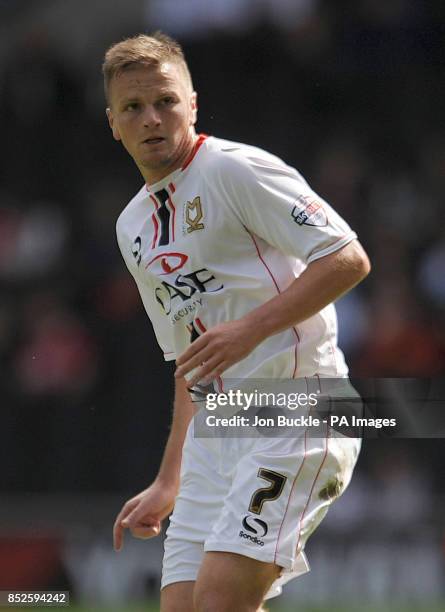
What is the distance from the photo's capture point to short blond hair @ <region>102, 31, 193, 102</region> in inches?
174

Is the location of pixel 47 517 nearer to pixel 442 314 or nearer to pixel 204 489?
pixel 442 314

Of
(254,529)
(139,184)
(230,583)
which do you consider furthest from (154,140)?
(139,184)

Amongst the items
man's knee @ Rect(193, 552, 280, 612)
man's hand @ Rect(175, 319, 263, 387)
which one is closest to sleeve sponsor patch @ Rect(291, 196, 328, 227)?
man's hand @ Rect(175, 319, 263, 387)

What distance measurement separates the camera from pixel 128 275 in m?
11.0

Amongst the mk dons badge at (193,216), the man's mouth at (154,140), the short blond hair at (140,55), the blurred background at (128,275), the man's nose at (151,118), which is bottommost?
the blurred background at (128,275)

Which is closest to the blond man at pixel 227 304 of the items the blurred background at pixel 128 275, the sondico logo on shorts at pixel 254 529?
the sondico logo on shorts at pixel 254 529

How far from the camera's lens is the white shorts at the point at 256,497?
13.2 feet

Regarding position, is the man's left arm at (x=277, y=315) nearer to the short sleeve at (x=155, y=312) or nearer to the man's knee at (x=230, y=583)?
the man's knee at (x=230, y=583)

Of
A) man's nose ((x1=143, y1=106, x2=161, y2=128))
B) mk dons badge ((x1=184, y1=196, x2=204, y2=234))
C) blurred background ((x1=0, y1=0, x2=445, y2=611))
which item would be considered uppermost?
man's nose ((x1=143, y1=106, x2=161, y2=128))

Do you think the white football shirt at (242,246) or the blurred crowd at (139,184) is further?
the blurred crowd at (139,184)

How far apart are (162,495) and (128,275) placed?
634cm

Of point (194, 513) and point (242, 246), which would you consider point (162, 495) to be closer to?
point (194, 513)

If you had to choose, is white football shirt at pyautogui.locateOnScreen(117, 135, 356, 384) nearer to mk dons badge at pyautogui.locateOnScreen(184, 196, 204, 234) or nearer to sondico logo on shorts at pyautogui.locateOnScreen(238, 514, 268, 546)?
mk dons badge at pyautogui.locateOnScreen(184, 196, 204, 234)

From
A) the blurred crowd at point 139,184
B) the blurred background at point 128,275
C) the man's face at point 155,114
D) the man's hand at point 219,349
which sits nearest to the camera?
the man's hand at point 219,349
